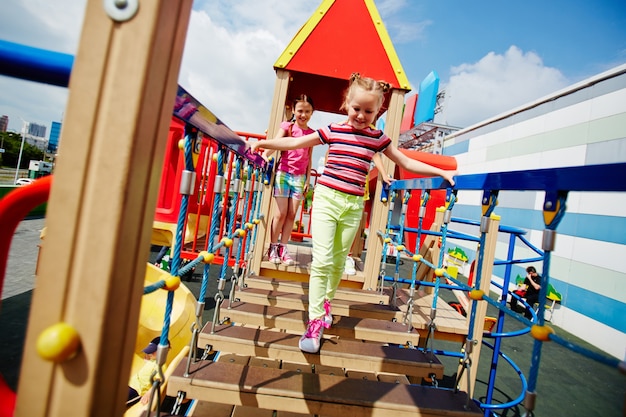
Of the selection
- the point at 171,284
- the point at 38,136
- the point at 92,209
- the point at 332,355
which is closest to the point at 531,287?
the point at 332,355

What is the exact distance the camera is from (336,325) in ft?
6.64

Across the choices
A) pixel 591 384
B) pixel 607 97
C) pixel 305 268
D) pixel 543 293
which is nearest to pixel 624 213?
pixel 607 97

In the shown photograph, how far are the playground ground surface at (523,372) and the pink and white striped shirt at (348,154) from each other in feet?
8.47

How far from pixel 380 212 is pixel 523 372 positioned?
2.75m

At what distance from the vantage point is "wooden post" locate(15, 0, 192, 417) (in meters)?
0.45

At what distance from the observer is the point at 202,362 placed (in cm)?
154

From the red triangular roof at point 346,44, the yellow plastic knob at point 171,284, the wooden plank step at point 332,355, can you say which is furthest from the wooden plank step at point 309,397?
the red triangular roof at point 346,44

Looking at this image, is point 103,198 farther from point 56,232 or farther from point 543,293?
point 543,293

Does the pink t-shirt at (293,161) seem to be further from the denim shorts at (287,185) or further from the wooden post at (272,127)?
the wooden post at (272,127)

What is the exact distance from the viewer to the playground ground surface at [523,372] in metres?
2.92

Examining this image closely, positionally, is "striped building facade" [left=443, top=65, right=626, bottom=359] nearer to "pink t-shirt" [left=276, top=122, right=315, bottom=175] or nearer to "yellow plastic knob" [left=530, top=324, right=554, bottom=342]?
"pink t-shirt" [left=276, top=122, right=315, bottom=175]

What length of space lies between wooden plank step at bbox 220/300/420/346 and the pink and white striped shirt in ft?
2.89

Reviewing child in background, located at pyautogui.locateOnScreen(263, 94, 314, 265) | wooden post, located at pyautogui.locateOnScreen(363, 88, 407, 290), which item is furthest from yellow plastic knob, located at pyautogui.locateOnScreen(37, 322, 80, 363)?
wooden post, located at pyautogui.locateOnScreen(363, 88, 407, 290)

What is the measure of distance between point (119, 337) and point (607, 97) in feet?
24.0
